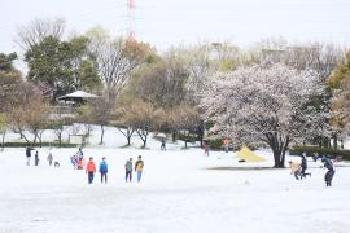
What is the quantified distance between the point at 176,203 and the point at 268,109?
22196 mm

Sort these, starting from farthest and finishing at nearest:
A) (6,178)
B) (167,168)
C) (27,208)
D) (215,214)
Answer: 1. (167,168)
2. (6,178)
3. (27,208)
4. (215,214)

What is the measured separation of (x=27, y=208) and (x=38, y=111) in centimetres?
4930

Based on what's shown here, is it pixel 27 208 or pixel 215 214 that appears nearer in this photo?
pixel 215 214

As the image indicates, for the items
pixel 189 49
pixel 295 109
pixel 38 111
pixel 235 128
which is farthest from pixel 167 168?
pixel 189 49

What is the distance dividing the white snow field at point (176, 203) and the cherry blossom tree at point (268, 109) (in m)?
5.92

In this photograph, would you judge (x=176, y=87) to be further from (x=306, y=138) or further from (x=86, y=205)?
(x=86, y=205)

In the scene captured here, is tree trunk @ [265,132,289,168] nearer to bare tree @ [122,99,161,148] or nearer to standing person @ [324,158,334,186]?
standing person @ [324,158,334,186]

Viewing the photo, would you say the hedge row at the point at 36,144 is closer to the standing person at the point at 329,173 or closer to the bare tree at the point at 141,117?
the bare tree at the point at 141,117

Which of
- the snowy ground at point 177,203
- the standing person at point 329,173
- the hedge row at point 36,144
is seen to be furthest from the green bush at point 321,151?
the standing person at point 329,173

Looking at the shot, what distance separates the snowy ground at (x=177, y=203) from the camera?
1714cm

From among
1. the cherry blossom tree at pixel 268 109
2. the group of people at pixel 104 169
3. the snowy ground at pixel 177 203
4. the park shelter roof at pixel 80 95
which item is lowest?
the snowy ground at pixel 177 203

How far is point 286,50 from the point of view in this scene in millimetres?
78938

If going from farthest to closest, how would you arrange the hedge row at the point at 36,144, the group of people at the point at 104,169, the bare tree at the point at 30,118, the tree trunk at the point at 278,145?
the bare tree at the point at 30,118
the hedge row at the point at 36,144
the tree trunk at the point at 278,145
the group of people at the point at 104,169

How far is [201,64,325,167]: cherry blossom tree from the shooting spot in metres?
43.1
